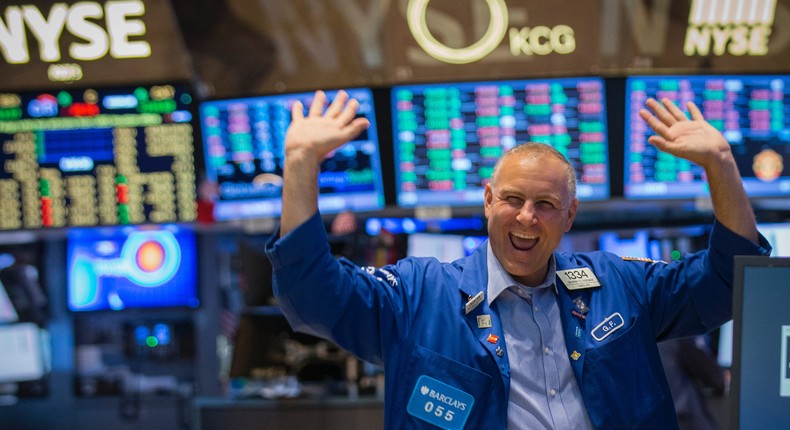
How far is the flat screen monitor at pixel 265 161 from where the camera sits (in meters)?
4.33

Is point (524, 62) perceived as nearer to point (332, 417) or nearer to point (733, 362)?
point (332, 417)

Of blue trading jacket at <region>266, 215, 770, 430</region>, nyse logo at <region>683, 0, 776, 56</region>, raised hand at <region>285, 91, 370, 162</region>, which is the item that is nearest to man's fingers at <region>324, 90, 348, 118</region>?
raised hand at <region>285, 91, 370, 162</region>

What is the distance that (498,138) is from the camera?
430cm

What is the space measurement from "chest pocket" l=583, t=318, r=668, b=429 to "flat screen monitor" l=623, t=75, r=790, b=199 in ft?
7.33

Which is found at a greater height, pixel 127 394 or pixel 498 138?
pixel 498 138

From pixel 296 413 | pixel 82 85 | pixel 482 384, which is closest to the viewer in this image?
pixel 482 384

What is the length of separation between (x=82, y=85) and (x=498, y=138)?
2.03m

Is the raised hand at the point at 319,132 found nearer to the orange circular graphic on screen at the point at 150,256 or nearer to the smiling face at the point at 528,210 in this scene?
the smiling face at the point at 528,210

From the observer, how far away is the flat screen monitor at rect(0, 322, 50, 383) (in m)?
5.14

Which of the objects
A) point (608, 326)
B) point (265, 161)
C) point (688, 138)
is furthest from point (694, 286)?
point (265, 161)

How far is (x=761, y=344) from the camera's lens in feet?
5.82

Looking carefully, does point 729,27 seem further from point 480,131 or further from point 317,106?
point 317,106

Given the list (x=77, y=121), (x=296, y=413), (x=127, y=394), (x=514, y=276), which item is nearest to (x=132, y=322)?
(x=127, y=394)

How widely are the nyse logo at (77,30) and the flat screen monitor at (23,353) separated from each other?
5.12 ft
